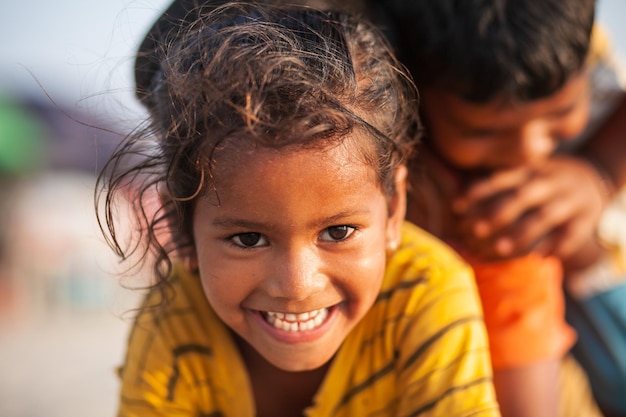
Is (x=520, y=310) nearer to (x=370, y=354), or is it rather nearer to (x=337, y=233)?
(x=370, y=354)

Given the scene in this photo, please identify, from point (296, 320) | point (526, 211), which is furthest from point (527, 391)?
point (296, 320)

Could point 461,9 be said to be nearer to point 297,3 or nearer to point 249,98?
point 297,3

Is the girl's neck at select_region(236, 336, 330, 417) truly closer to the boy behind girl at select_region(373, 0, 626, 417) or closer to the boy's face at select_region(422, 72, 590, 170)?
the boy behind girl at select_region(373, 0, 626, 417)

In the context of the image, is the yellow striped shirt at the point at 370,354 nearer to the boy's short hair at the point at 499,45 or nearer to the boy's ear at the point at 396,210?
Answer: the boy's ear at the point at 396,210

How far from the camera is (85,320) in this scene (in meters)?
4.49

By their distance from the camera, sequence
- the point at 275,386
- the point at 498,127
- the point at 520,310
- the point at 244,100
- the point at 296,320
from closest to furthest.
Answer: the point at 244,100 → the point at 296,320 → the point at 275,386 → the point at 498,127 → the point at 520,310

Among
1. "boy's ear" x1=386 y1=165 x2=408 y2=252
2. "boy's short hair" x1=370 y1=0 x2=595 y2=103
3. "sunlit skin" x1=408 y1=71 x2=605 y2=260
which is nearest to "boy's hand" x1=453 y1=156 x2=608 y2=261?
"sunlit skin" x1=408 y1=71 x2=605 y2=260

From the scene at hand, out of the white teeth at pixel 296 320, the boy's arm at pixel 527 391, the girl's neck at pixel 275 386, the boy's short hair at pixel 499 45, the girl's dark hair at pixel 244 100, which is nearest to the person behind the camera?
the girl's dark hair at pixel 244 100

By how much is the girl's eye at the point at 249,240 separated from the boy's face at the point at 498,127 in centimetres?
66

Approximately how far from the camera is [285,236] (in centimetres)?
102

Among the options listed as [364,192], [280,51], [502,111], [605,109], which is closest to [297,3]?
[280,51]

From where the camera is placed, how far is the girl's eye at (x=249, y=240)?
1056 millimetres

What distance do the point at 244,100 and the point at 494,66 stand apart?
68 cm

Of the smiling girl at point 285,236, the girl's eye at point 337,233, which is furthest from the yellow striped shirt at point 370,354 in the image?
the girl's eye at point 337,233
